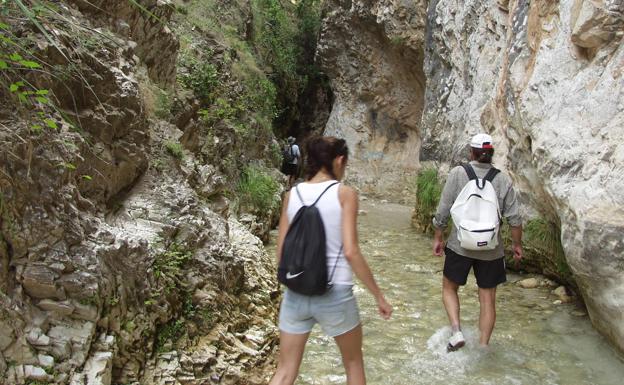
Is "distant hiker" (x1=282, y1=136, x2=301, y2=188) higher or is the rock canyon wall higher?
the rock canyon wall

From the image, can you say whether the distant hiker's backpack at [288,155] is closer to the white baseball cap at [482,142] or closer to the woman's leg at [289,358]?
the white baseball cap at [482,142]

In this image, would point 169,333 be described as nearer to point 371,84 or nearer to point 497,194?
point 497,194

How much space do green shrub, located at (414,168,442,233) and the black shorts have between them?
468cm

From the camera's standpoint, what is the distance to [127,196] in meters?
3.92

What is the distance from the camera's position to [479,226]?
12.5 feet

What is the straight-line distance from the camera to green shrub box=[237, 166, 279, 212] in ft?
26.5

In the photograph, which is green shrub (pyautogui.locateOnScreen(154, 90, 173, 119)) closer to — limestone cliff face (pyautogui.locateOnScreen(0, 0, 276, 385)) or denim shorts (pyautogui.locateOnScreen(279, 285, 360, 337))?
limestone cliff face (pyautogui.locateOnScreen(0, 0, 276, 385))

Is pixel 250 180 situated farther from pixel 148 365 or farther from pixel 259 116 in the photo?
pixel 148 365

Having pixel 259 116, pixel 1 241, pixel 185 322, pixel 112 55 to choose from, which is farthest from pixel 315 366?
pixel 259 116

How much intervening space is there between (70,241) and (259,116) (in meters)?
7.82

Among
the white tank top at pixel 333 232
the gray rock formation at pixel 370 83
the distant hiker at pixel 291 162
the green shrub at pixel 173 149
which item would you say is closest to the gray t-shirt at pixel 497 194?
the white tank top at pixel 333 232

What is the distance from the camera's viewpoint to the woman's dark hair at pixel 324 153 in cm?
254

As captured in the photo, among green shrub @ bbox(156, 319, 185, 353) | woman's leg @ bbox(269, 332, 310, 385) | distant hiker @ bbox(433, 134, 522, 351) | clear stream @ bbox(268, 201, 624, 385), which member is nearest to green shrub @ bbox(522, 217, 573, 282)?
clear stream @ bbox(268, 201, 624, 385)

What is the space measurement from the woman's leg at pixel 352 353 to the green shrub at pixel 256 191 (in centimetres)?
552
